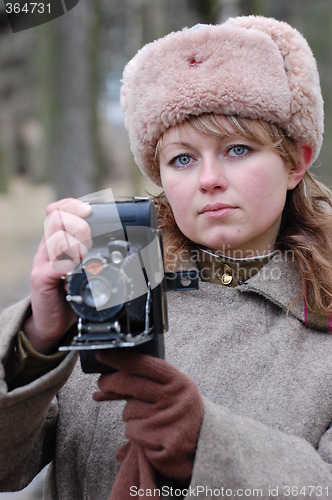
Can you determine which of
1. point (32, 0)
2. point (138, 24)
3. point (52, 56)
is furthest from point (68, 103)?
point (138, 24)

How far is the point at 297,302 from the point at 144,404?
718 millimetres

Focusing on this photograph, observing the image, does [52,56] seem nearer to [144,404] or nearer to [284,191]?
[284,191]

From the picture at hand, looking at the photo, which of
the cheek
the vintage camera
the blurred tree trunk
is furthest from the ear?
the blurred tree trunk

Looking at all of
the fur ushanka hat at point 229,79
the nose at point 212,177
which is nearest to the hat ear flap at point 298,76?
the fur ushanka hat at point 229,79

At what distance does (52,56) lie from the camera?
28.1 feet

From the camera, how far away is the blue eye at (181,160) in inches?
75.9

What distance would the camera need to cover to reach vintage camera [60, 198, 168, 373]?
51.2 inches

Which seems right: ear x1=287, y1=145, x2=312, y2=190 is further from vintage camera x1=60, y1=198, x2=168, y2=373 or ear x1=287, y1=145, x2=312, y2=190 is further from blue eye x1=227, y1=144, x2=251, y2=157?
vintage camera x1=60, y1=198, x2=168, y2=373

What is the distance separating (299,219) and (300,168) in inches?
6.3

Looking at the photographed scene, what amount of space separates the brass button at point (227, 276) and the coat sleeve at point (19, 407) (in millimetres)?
598

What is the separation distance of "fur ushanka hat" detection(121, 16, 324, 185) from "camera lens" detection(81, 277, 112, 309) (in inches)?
29.2

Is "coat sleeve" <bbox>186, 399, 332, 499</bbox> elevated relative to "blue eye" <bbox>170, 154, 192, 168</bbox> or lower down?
lower down

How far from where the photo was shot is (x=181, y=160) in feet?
6.36

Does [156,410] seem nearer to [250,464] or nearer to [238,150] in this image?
[250,464]
